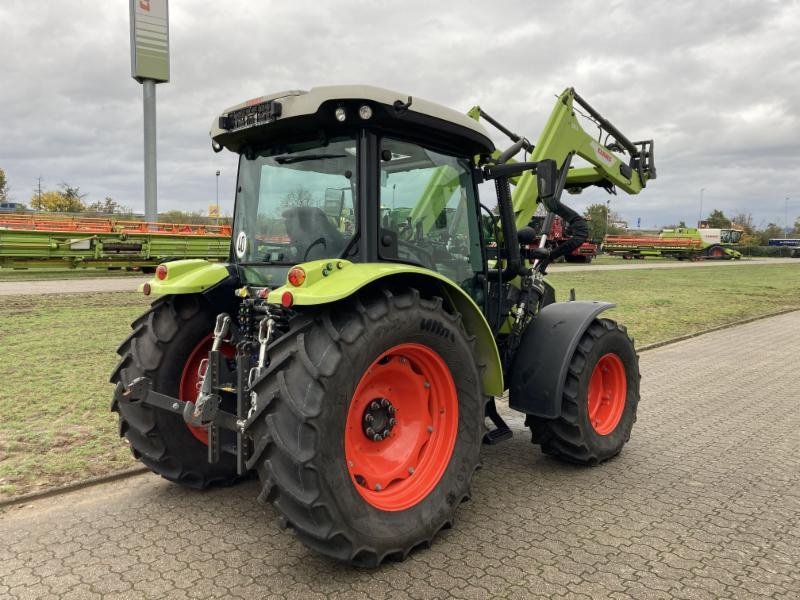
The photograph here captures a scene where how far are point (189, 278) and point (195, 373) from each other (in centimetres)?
62

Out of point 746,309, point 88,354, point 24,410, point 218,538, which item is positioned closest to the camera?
point 218,538

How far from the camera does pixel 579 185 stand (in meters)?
6.50

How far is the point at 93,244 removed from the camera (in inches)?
847

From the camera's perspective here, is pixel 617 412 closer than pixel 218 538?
No

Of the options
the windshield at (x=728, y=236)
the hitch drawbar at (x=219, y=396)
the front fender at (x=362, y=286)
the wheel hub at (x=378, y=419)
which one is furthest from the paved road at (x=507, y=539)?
the windshield at (x=728, y=236)

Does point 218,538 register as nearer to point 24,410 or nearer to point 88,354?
point 24,410

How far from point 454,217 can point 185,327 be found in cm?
179

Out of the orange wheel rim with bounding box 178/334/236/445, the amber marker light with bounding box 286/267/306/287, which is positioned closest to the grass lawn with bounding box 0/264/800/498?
the orange wheel rim with bounding box 178/334/236/445

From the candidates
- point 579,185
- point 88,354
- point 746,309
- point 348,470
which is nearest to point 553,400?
point 348,470

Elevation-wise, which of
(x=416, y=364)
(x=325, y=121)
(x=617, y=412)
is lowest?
(x=617, y=412)

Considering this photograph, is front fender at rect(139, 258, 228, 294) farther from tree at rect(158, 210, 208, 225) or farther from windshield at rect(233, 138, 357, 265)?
tree at rect(158, 210, 208, 225)

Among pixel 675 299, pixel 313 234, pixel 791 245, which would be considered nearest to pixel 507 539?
pixel 313 234

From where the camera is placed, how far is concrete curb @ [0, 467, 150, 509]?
3695mm

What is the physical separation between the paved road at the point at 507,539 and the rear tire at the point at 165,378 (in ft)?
0.81
